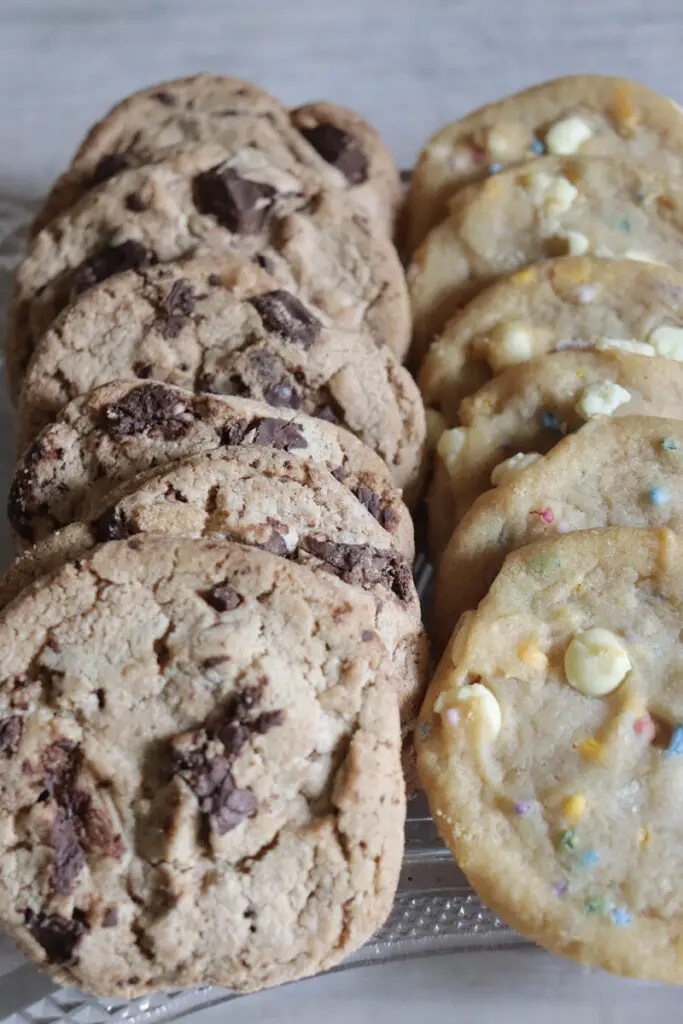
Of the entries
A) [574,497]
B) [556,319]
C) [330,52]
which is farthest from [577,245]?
[330,52]

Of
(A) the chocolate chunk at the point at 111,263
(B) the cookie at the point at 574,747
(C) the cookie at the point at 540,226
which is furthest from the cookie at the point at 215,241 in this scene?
(B) the cookie at the point at 574,747

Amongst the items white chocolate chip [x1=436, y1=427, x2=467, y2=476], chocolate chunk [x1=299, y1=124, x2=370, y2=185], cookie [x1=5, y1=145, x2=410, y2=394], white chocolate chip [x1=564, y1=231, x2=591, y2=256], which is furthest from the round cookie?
chocolate chunk [x1=299, y1=124, x2=370, y2=185]

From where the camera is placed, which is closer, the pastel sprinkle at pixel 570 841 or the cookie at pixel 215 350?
the pastel sprinkle at pixel 570 841

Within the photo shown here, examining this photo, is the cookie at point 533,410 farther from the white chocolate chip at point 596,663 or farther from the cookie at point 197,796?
the cookie at point 197,796

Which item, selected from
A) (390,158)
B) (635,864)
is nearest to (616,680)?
(635,864)

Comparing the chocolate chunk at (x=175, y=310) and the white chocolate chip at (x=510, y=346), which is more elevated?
the chocolate chunk at (x=175, y=310)

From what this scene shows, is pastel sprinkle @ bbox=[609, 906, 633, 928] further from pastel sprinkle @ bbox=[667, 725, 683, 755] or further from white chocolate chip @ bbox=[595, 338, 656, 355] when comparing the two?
white chocolate chip @ bbox=[595, 338, 656, 355]

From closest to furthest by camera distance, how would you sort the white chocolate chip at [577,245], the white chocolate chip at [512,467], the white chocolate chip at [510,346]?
the white chocolate chip at [512,467] < the white chocolate chip at [510,346] < the white chocolate chip at [577,245]
